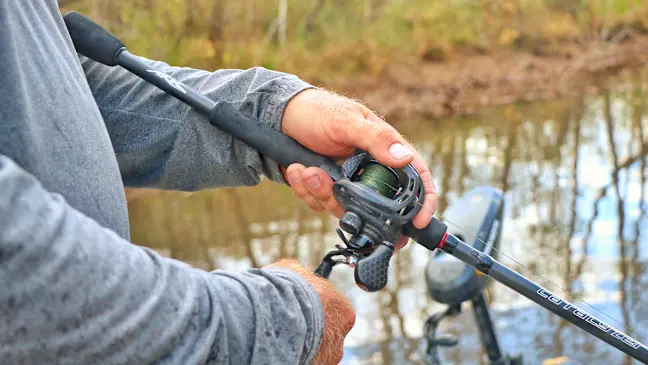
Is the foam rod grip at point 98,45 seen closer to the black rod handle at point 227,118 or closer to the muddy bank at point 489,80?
the black rod handle at point 227,118

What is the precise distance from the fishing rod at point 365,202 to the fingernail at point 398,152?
0.04 meters

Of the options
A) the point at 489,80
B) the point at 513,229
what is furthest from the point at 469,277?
the point at 489,80

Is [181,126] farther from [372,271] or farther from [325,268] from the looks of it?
[372,271]

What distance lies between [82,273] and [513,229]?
3.51 metres

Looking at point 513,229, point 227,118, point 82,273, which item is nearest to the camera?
point 82,273

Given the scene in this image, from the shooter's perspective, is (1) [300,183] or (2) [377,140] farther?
(1) [300,183]

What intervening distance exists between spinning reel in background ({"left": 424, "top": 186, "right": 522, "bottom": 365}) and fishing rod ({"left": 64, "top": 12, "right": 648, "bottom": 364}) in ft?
1.97

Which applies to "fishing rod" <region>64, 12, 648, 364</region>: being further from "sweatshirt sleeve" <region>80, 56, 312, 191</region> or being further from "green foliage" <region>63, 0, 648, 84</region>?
"green foliage" <region>63, 0, 648, 84</region>

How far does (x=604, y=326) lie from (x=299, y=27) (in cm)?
752

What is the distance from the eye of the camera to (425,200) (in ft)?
4.42

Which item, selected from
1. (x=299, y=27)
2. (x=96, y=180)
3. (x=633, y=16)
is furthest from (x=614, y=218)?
(x=633, y=16)

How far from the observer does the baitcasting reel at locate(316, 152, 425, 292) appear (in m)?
1.27

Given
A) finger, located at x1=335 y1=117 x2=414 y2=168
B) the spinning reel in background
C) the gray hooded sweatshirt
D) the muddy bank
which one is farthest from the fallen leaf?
the muddy bank

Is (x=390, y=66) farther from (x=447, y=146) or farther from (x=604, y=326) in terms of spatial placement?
(x=604, y=326)
